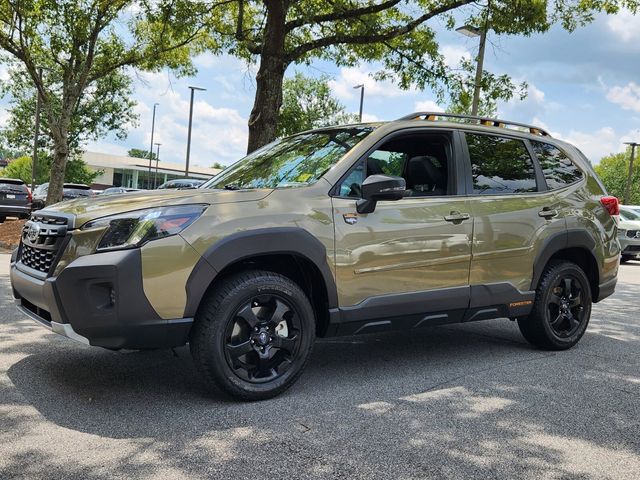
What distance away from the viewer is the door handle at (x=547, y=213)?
203 inches

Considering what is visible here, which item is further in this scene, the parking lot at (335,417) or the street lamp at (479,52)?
the street lamp at (479,52)

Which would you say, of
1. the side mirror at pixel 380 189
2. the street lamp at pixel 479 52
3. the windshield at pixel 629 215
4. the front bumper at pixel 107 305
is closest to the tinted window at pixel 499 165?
the side mirror at pixel 380 189

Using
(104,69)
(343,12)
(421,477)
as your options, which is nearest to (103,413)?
(421,477)

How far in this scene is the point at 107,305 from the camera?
3.41 m

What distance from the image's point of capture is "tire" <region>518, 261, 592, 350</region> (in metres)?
5.28

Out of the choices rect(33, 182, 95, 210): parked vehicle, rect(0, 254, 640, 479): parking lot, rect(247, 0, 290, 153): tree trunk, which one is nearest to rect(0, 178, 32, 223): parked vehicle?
rect(33, 182, 95, 210): parked vehicle

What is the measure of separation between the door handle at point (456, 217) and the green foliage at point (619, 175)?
77.7 meters

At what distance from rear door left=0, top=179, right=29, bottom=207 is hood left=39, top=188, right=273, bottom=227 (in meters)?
18.8

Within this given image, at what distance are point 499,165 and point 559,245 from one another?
0.86m

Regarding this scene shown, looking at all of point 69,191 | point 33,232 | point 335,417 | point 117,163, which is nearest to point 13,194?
point 69,191

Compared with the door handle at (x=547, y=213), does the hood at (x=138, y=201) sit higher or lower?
lower

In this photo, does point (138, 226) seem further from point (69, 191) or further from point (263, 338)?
point (69, 191)

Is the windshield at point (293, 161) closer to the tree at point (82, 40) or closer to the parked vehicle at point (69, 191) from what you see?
the tree at point (82, 40)

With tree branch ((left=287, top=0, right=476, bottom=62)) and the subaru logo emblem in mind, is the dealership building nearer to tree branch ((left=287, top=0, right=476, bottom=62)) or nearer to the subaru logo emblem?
tree branch ((left=287, top=0, right=476, bottom=62))
